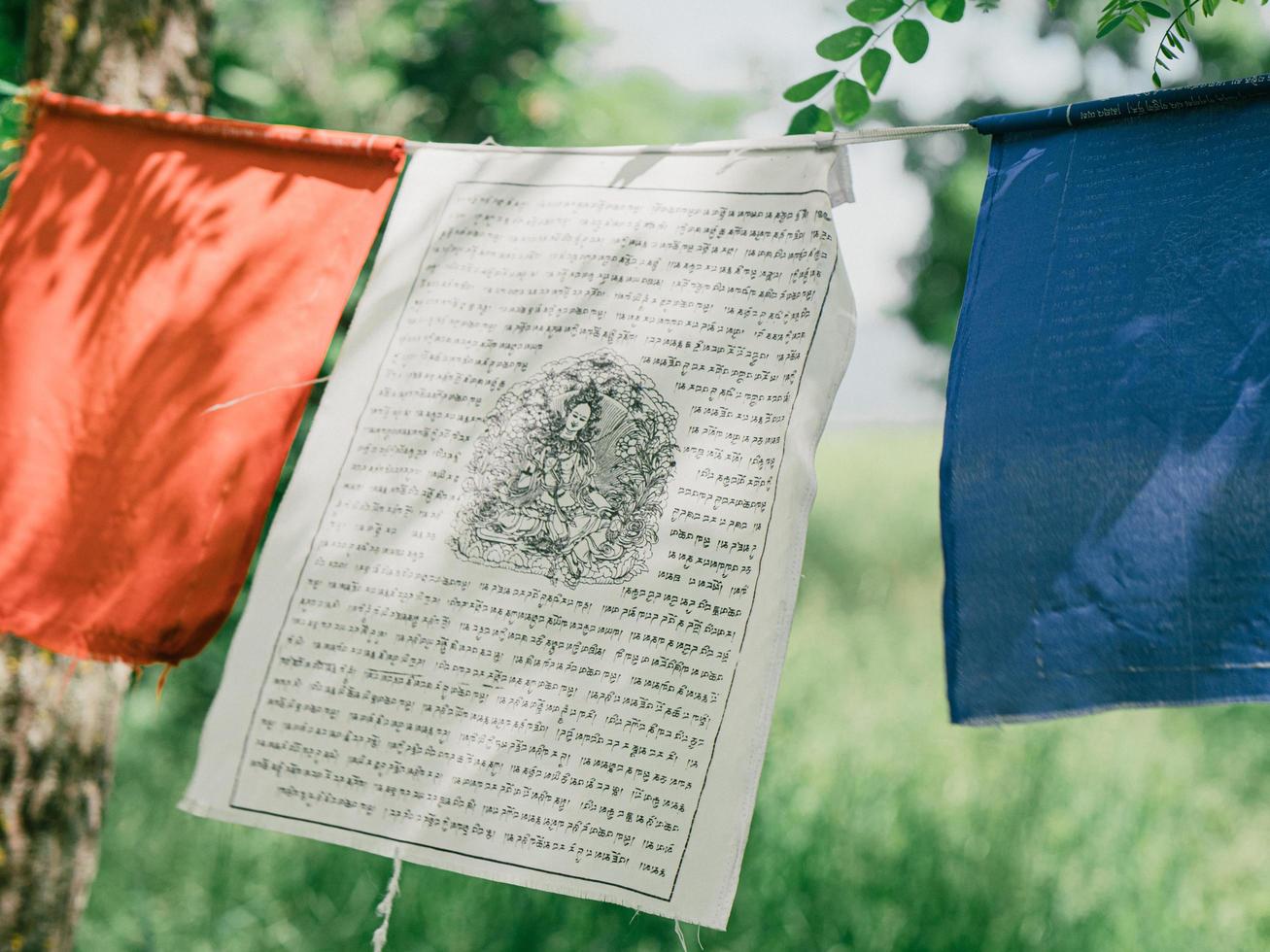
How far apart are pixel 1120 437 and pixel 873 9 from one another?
631 mm

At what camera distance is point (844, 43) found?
131cm

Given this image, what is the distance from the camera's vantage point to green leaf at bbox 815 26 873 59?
130 centimetres

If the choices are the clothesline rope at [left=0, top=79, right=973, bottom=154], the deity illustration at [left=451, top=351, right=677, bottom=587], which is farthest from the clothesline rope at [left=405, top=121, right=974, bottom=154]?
the deity illustration at [left=451, top=351, right=677, bottom=587]

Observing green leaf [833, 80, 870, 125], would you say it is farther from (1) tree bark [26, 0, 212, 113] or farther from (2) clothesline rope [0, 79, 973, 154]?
(1) tree bark [26, 0, 212, 113]

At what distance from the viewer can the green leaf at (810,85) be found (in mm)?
1343

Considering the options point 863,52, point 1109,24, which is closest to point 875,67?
point 863,52

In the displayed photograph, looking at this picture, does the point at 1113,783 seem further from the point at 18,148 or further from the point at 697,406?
the point at 18,148

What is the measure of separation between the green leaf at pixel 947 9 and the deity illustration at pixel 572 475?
1.87ft

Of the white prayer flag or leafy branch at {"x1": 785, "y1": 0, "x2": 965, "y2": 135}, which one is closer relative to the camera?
the white prayer flag

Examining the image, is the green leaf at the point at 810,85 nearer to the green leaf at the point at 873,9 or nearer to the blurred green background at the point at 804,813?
the green leaf at the point at 873,9

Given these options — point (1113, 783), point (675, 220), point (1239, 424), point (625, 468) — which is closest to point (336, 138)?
point (675, 220)

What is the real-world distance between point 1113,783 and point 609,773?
265 cm

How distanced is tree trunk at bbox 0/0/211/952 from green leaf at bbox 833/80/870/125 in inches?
47.3

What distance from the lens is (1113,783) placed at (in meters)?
3.15
